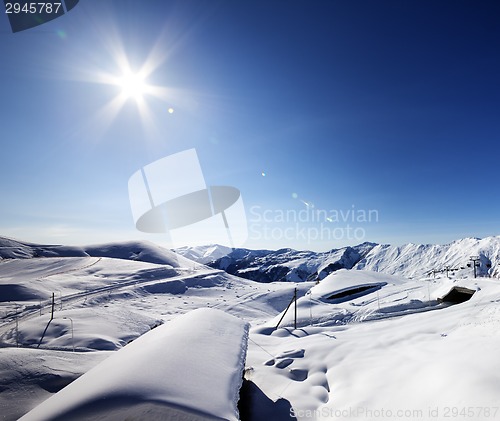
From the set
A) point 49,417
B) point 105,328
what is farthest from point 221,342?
point 105,328

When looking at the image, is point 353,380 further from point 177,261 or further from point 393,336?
point 177,261

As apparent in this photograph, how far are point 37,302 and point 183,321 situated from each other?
46.9 metres

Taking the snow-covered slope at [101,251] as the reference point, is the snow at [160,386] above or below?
below

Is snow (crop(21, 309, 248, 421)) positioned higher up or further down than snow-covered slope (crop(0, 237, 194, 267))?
further down

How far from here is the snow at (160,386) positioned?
400 cm

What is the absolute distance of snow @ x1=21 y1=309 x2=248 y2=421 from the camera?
4.00 meters

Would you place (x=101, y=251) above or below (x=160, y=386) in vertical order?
above

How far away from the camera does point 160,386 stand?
4.36 m

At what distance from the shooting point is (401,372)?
23.7 feet

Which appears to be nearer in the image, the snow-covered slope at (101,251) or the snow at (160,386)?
the snow at (160,386)

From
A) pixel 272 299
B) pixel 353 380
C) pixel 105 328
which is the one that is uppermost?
pixel 353 380

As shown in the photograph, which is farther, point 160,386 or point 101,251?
point 101,251

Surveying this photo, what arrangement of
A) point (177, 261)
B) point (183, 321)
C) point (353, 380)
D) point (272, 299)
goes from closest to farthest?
point (353, 380)
point (183, 321)
point (272, 299)
point (177, 261)

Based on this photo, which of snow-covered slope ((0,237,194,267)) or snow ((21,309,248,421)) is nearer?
snow ((21,309,248,421))
